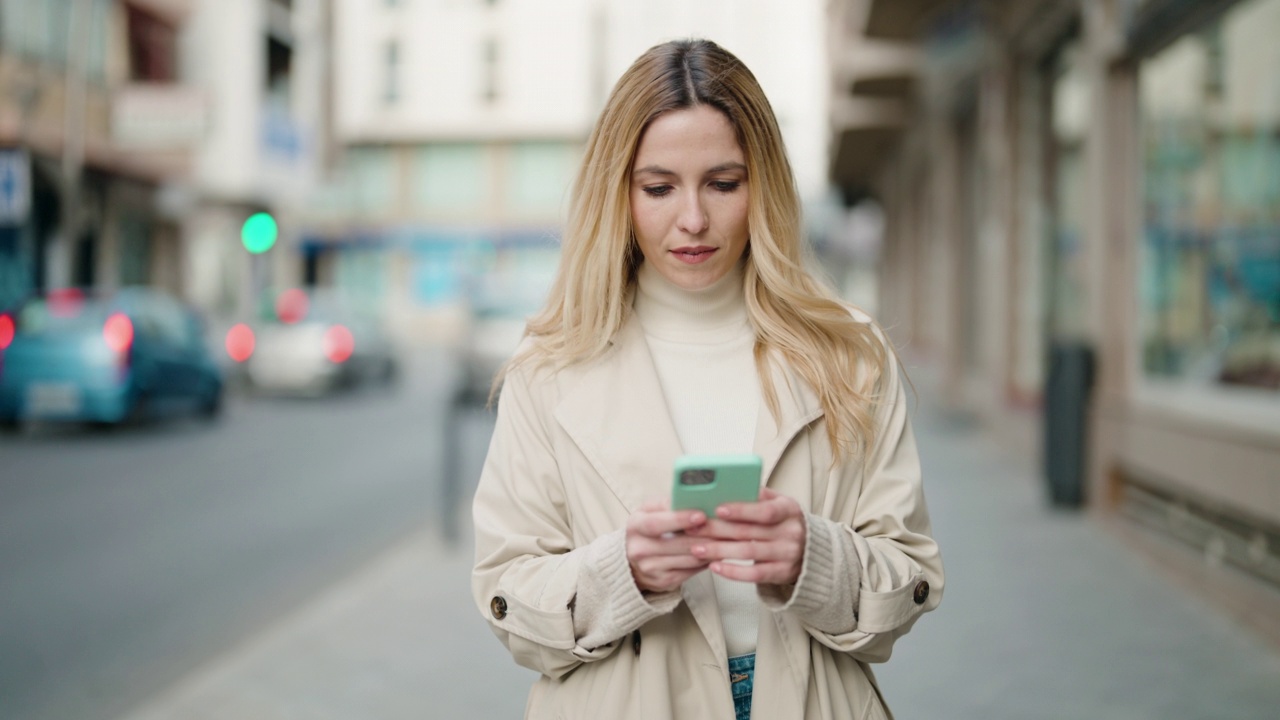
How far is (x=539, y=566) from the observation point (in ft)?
6.17

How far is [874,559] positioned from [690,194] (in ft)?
2.07

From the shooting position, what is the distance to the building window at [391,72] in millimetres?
21000

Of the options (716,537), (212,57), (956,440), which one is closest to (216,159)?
(212,57)

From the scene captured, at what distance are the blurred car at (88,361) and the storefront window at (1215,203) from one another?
34.3ft

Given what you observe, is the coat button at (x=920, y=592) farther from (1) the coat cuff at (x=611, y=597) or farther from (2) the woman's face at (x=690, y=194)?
(2) the woman's face at (x=690, y=194)

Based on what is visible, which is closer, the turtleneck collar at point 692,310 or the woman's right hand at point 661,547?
the woman's right hand at point 661,547

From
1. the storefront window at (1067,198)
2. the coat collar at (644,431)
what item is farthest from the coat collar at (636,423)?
the storefront window at (1067,198)

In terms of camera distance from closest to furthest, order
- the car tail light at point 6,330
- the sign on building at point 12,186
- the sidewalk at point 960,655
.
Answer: the sidewalk at point 960,655, the car tail light at point 6,330, the sign on building at point 12,186

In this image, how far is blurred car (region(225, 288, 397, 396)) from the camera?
18766 millimetres

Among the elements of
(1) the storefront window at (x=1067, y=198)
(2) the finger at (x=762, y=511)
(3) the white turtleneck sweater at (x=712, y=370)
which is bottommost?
(2) the finger at (x=762, y=511)

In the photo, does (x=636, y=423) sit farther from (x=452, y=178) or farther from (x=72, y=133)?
(x=452, y=178)

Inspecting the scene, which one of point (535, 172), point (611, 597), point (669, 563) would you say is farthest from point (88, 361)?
point (535, 172)

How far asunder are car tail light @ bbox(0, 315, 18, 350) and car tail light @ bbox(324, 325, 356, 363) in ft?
19.6

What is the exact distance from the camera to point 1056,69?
437 inches
